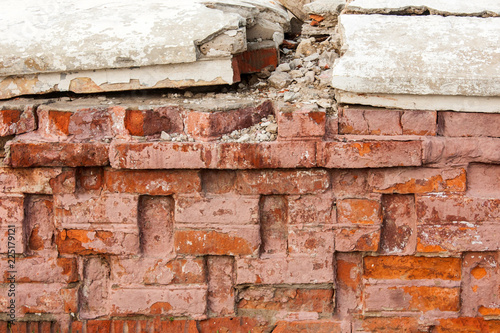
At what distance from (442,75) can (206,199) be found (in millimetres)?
1277

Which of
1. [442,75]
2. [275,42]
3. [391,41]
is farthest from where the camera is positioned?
[275,42]

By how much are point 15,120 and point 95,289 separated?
971 millimetres

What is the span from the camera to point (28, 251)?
8.91 ft

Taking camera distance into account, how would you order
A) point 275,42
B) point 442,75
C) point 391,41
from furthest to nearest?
1. point 275,42
2. point 391,41
3. point 442,75

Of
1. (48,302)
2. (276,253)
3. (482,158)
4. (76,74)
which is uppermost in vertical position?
(76,74)

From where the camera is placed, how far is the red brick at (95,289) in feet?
8.95

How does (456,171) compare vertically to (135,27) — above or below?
below

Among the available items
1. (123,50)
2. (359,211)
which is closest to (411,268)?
(359,211)

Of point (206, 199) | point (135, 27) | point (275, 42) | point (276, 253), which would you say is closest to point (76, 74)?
point (135, 27)

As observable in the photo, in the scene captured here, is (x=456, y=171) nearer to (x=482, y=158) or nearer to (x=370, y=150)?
(x=482, y=158)

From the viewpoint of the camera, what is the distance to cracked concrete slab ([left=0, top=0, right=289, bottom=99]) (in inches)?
102

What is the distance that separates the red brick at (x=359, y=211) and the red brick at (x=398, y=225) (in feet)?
0.24

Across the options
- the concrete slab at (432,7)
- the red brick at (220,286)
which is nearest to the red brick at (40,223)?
the red brick at (220,286)

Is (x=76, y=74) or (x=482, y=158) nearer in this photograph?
(x=482, y=158)
